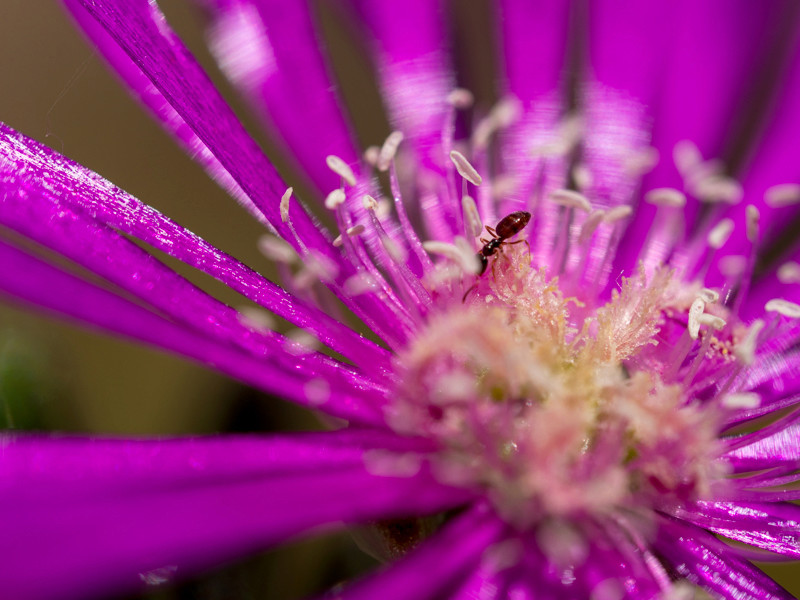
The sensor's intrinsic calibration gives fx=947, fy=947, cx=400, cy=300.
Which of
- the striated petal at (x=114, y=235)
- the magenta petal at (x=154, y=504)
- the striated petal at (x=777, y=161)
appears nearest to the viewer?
the magenta petal at (x=154, y=504)

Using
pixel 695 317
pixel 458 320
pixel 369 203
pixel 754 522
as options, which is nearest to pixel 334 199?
pixel 369 203

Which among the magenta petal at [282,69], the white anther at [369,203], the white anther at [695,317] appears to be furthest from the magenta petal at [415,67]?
the white anther at [695,317]

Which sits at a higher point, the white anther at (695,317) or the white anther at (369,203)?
the white anther at (369,203)

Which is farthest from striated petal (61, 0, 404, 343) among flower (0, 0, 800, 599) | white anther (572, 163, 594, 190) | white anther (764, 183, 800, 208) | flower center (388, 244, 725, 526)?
white anther (764, 183, 800, 208)

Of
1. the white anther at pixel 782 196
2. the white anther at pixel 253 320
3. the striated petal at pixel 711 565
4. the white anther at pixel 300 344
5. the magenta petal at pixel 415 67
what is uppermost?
the magenta petal at pixel 415 67

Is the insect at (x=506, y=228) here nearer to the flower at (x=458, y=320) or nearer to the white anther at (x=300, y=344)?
the flower at (x=458, y=320)

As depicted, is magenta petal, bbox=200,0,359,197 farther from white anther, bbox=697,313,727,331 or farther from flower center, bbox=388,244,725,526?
white anther, bbox=697,313,727,331

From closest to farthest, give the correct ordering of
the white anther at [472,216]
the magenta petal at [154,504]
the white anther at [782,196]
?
the magenta petal at [154,504], the white anther at [472,216], the white anther at [782,196]

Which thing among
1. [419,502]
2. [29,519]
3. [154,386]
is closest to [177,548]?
[29,519]

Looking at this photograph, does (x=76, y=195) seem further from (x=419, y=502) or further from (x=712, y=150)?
(x=712, y=150)
